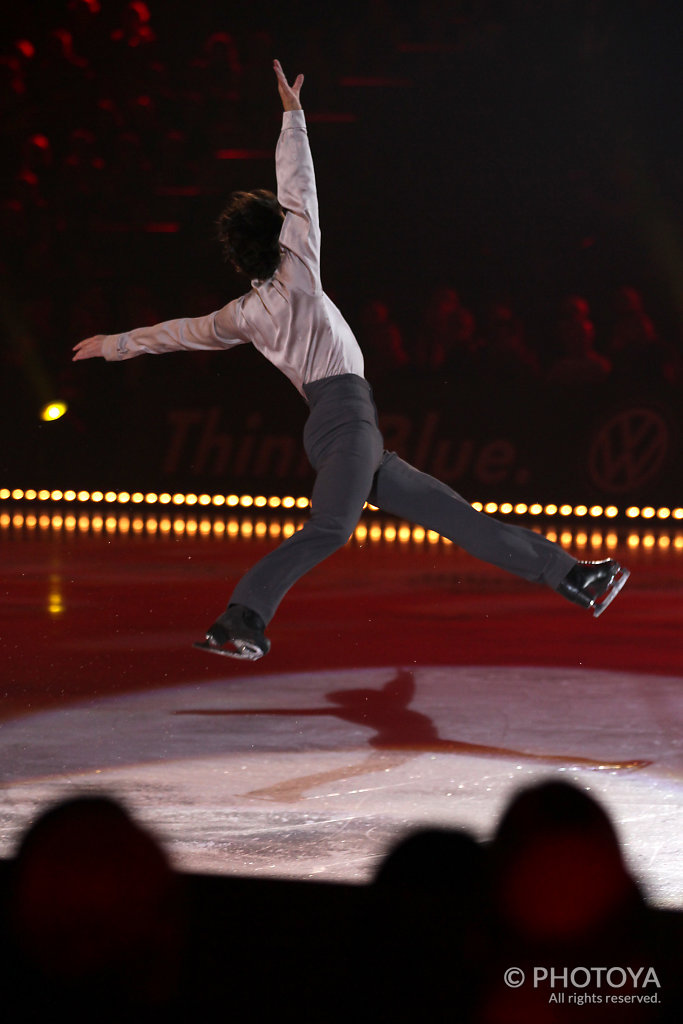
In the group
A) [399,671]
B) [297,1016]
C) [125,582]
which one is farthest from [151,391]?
[297,1016]

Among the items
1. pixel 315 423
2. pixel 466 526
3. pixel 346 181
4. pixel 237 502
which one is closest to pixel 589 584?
pixel 466 526

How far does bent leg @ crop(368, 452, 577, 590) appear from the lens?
3.23m

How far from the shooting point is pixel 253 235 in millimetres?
3223

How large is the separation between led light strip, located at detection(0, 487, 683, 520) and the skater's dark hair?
5135mm

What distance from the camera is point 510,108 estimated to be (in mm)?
8977

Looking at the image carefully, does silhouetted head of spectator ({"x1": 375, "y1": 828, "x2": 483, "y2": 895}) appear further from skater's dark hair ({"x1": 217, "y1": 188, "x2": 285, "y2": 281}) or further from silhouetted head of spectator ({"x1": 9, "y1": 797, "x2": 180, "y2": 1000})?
skater's dark hair ({"x1": 217, "y1": 188, "x2": 285, "y2": 281})

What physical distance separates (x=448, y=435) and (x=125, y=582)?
3579 mm

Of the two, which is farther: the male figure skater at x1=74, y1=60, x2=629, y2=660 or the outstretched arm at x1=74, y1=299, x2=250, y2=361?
the outstretched arm at x1=74, y1=299, x2=250, y2=361

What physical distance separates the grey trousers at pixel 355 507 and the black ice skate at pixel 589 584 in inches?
0.9

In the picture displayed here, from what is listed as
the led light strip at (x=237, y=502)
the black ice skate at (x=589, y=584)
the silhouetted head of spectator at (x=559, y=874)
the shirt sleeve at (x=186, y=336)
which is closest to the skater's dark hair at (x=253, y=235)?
the shirt sleeve at (x=186, y=336)

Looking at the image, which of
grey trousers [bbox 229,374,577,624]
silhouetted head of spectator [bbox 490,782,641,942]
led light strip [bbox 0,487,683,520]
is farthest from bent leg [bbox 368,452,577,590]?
led light strip [bbox 0,487,683,520]

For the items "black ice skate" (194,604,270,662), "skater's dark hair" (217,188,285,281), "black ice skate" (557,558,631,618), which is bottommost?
"black ice skate" (194,604,270,662)

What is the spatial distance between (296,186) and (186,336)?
0.49 m

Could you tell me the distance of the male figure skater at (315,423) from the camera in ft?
10.3
